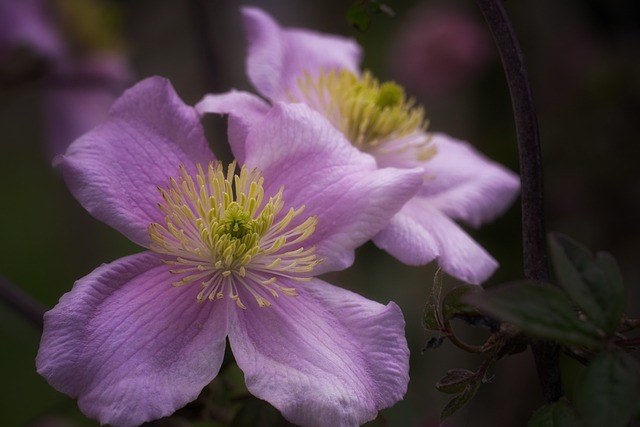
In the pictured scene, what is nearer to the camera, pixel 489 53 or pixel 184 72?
pixel 489 53

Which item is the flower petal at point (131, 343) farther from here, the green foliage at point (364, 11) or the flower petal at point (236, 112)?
the green foliage at point (364, 11)

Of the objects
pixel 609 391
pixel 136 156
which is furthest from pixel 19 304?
pixel 609 391

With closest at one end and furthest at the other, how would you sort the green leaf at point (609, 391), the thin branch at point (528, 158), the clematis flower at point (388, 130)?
the green leaf at point (609, 391) < the thin branch at point (528, 158) < the clematis flower at point (388, 130)

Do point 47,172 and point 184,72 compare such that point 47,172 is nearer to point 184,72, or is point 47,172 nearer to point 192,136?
point 184,72

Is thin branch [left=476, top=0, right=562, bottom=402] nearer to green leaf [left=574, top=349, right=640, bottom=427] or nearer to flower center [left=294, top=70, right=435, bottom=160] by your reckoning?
green leaf [left=574, top=349, right=640, bottom=427]

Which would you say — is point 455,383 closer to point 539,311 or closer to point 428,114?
point 539,311

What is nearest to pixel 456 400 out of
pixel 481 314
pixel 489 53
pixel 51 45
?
pixel 481 314

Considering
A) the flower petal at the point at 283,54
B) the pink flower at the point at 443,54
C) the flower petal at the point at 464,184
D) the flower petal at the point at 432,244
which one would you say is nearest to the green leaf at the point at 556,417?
the flower petal at the point at 432,244
